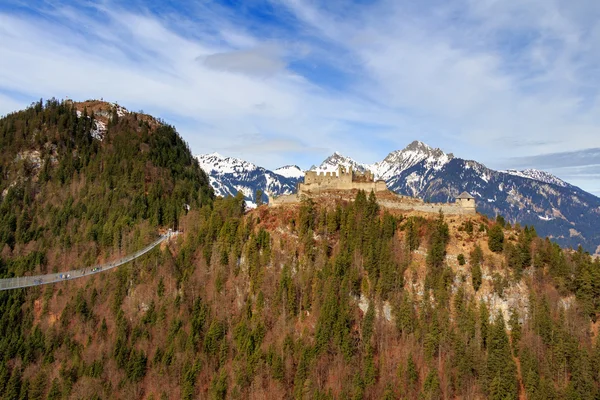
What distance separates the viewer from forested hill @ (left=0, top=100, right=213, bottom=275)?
14725 centimetres

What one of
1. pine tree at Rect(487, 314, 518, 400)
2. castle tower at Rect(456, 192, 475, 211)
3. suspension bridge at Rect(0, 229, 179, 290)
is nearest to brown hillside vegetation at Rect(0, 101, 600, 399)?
pine tree at Rect(487, 314, 518, 400)

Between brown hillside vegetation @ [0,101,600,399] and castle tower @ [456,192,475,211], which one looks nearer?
brown hillside vegetation @ [0,101,600,399]

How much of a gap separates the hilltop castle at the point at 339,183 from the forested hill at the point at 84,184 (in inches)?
1683

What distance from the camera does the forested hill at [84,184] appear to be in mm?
147250

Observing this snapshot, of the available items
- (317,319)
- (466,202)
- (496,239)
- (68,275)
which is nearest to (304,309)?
(317,319)

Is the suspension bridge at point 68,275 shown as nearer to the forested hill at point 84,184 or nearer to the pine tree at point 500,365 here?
the forested hill at point 84,184

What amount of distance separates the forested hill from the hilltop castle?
42.7 metres

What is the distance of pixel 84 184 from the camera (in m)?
168

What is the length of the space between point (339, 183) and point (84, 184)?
91902 millimetres

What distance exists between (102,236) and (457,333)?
10084cm

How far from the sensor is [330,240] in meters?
114

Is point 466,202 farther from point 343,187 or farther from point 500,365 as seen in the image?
point 500,365

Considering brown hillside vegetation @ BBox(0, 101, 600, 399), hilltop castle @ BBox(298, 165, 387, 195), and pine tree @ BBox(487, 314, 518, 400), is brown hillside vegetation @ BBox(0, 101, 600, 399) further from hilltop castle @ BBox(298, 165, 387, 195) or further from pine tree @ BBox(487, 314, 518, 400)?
hilltop castle @ BBox(298, 165, 387, 195)

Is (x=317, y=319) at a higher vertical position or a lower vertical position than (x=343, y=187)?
lower
